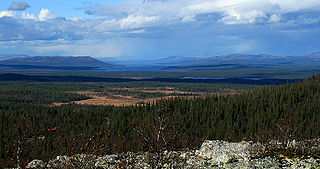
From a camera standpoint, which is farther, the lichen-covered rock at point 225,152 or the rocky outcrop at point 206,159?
the lichen-covered rock at point 225,152

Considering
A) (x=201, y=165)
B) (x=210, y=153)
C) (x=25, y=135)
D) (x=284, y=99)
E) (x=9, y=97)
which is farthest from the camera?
(x=9, y=97)

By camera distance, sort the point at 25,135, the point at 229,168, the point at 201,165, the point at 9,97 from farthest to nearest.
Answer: the point at 9,97 < the point at 25,135 < the point at 201,165 < the point at 229,168

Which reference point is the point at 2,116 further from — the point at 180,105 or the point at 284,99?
the point at 284,99

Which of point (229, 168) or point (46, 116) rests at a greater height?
point (229, 168)

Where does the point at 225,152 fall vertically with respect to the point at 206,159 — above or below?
above

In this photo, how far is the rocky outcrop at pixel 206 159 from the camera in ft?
57.2

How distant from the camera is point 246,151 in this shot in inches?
988

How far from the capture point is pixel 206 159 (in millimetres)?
25594

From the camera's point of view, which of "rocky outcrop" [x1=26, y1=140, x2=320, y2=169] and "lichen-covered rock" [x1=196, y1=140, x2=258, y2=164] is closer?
"rocky outcrop" [x1=26, y1=140, x2=320, y2=169]

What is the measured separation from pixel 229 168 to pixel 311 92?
90044mm

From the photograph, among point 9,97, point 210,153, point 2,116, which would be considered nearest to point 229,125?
point 210,153

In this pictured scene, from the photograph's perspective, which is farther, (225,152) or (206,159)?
(206,159)

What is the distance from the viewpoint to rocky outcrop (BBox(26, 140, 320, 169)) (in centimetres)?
1742

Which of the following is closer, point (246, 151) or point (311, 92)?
point (246, 151)
